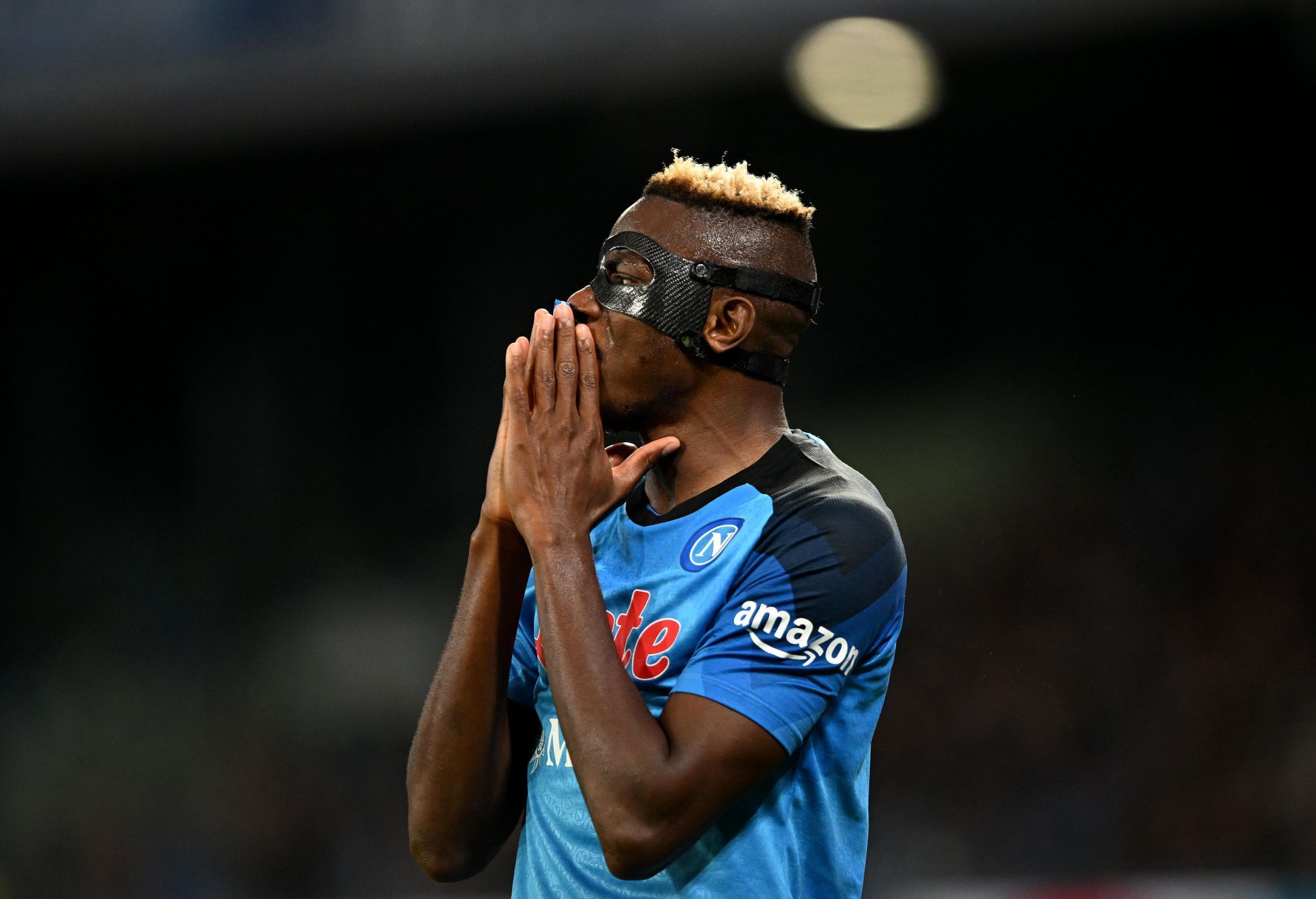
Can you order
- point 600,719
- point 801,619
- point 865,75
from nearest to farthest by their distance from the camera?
1. point 600,719
2. point 801,619
3. point 865,75

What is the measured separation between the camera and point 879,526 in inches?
99.5

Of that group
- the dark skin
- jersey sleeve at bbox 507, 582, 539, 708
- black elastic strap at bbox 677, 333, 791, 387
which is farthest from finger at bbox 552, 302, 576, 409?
jersey sleeve at bbox 507, 582, 539, 708

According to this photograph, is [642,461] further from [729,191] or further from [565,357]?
[729,191]

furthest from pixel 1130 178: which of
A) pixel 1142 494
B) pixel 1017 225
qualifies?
pixel 1142 494

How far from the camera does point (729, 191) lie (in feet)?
9.05

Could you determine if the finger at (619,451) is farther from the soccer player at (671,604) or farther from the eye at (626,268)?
the eye at (626,268)

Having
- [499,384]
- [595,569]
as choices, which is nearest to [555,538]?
[595,569]

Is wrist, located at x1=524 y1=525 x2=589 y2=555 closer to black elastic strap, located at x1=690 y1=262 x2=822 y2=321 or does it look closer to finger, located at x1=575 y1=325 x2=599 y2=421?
finger, located at x1=575 y1=325 x2=599 y2=421

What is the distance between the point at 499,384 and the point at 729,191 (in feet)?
25.5

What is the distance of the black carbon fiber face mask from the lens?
2.71 m

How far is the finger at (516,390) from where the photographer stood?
2.56 meters

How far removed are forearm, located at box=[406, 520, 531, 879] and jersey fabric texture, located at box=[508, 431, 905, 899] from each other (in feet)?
0.30

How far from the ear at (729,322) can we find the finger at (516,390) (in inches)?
14.3

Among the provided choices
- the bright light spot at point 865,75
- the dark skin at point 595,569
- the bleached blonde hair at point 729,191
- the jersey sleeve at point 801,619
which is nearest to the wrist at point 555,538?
the dark skin at point 595,569
